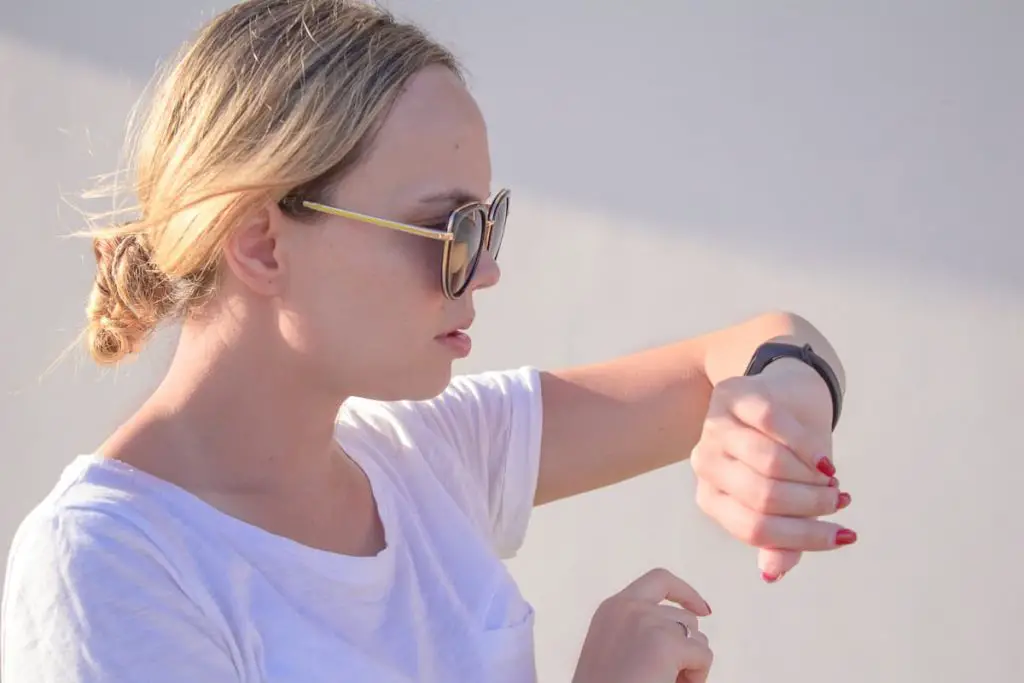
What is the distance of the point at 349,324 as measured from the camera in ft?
3.05

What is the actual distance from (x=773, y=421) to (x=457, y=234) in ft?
1.00

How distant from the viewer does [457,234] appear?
3.02 ft

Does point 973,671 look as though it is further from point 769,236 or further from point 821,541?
point 821,541

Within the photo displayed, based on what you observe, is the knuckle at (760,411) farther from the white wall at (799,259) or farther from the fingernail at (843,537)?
the white wall at (799,259)

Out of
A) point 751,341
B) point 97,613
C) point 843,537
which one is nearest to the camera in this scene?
point 97,613

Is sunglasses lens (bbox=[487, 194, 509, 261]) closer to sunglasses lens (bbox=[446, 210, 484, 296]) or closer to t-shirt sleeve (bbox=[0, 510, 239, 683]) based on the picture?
sunglasses lens (bbox=[446, 210, 484, 296])

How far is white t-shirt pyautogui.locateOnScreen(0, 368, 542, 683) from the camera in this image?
75cm

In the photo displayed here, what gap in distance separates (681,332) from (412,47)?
1.20 m

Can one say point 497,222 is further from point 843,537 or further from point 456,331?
point 843,537

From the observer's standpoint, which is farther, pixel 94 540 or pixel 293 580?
pixel 293 580

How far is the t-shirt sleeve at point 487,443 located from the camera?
3.76 feet

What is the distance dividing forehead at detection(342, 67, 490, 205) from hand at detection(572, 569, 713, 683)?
Result: 1.26 ft

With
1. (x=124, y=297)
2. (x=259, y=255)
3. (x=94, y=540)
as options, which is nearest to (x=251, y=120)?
(x=259, y=255)

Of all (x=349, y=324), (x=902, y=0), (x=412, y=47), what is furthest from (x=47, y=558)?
(x=902, y=0)
